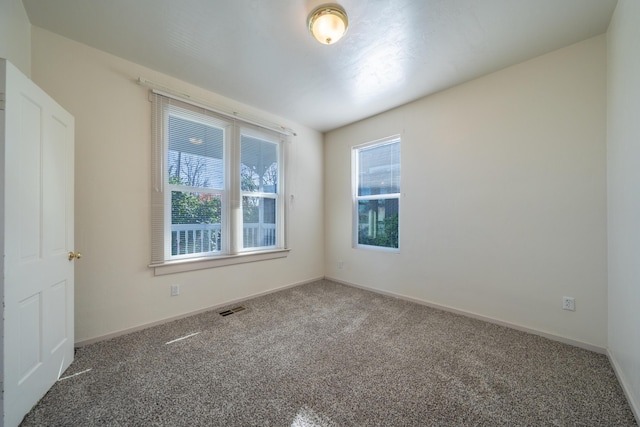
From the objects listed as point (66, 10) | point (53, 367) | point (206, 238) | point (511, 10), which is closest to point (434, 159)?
point (511, 10)

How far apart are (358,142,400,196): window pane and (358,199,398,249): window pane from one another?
0.18 metres

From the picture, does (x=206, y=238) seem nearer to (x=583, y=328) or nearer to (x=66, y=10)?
(x=66, y=10)

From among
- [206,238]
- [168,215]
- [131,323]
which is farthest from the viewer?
[206,238]

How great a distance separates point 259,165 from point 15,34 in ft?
7.37

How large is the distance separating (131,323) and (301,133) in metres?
3.30

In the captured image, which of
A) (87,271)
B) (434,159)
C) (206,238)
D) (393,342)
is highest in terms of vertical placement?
(434,159)

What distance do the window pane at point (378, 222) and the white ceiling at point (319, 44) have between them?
157 centimetres

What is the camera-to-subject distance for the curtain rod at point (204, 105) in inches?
95.2

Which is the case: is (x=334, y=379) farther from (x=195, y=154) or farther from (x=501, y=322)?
(x=195, y=154)

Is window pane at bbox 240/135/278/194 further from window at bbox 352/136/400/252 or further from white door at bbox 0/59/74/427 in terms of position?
white door at bbox 0/59/74/427

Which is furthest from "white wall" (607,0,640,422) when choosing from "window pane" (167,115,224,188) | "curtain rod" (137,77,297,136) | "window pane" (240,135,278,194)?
"window pane" (167,115,224,188)

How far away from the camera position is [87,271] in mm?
2105

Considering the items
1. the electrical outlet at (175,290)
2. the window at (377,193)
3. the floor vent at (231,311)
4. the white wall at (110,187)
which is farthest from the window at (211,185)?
the window at (377,193)

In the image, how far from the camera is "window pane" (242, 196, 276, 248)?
3309mm
